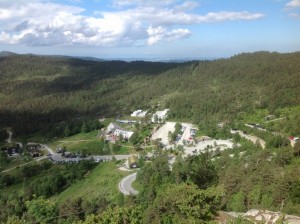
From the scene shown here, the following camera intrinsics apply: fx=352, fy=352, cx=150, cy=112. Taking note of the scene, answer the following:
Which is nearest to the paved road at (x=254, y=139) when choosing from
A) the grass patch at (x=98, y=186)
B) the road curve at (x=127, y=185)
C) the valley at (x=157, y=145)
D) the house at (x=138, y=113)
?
the valley at (x=157, y=145)

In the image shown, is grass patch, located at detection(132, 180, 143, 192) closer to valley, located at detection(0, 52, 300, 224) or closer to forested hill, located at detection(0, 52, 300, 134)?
valley, located at detection(0, 52, 300, 224)

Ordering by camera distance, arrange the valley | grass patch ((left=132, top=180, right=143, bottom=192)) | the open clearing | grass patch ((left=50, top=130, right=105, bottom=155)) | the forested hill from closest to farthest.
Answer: the valley
grass patch ((left=132, top=180, right=143, bottom=192))
the open clearing
grass patch ((left=50, top=130, right=105, bottom=155))
the forested hill

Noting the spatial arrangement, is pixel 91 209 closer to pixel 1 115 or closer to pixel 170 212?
pixel 170 212

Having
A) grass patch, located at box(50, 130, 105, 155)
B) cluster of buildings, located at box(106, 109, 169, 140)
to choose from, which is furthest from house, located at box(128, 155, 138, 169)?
cluster of buildings, located at box(106, 109, 169, 140)

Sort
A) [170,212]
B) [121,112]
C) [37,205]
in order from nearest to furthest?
1. [170,212]
2. [37,205]
3. [121,112]

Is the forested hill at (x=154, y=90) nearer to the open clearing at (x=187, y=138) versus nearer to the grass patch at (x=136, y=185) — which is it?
the open clearing at (x=187, y=138)

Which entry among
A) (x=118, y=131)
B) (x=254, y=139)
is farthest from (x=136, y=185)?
(x=118, y=131)

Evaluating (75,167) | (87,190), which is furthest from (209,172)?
(75,167)
